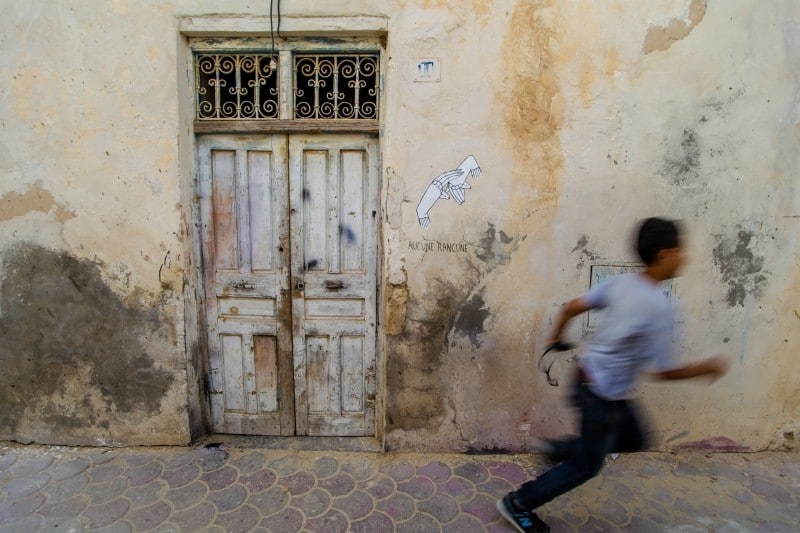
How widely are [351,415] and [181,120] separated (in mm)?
2466

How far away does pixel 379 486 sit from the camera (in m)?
2.98

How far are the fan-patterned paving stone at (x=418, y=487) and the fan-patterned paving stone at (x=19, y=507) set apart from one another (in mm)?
2215

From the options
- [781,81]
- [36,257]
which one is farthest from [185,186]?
[781,81]

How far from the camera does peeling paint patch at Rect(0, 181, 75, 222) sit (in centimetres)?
319

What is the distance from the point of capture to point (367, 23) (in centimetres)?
303

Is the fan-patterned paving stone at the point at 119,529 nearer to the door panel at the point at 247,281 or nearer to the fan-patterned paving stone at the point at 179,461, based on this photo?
the fan-patterned paving stone at the point at 179,461

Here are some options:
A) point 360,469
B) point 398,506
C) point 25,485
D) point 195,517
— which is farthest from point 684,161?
point 25,485

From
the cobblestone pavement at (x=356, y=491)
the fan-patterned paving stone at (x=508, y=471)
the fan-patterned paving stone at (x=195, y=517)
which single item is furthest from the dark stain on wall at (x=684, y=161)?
the fan-patterned paving stone at (x=195, y=517)

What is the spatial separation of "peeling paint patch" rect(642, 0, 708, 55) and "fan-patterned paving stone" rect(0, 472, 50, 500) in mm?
4857

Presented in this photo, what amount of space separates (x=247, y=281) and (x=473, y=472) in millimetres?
2116

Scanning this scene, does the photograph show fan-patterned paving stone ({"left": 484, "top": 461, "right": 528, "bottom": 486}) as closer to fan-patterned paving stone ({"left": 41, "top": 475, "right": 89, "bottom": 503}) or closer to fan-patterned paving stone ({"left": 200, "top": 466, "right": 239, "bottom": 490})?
fan-patterned paving stone ({"left": 200, "top": 466, "right": 239, "bottom": 490})

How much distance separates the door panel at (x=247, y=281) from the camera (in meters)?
3.31

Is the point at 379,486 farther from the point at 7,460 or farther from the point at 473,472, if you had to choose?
the point at 7,460

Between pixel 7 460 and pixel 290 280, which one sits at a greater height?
pixel 290 280
